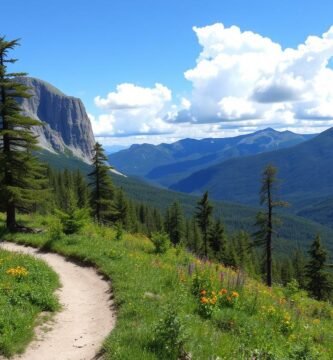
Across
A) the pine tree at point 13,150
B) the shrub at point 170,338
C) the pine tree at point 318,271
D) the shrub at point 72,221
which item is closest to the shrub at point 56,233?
the shrub at point 72,221

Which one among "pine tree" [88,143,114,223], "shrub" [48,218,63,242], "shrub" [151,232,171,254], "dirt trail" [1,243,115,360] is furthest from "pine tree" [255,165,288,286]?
"dirt trail" [1,243,115,360]

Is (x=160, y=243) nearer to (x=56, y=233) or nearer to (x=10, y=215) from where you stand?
(x=56, y=233)

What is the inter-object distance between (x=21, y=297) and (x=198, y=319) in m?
4.76

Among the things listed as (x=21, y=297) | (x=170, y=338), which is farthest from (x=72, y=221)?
(x=170, y=338)

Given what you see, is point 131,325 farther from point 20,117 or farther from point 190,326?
point 20,117

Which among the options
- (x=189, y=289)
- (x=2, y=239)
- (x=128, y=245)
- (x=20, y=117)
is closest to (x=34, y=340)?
(x=189, y=289)

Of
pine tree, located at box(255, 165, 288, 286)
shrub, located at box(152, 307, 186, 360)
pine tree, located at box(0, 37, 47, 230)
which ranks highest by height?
pine tree, located at box(0, 37, 47, 230)

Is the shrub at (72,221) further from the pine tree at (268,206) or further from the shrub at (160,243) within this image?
the pine tree at (268,206)

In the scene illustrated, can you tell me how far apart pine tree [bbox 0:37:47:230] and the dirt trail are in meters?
9.79

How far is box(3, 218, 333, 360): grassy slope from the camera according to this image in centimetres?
848

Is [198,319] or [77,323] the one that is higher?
[198,319]

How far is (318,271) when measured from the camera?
60.2 metres

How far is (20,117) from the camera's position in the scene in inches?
963

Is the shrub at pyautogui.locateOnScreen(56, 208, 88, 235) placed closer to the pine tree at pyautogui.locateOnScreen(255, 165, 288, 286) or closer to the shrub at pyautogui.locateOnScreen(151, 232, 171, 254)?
the shrub at pyautogui.locateOnScreen(151, 232, 171, 254)
